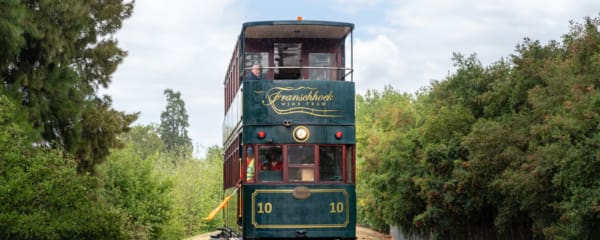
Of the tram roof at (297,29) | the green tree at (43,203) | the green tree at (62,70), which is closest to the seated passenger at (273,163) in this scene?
the tram roof at (297,29)

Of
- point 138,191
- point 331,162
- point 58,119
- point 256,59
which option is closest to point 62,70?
point 58,119

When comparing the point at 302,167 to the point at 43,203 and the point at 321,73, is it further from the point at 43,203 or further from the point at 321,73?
the point at 43,203

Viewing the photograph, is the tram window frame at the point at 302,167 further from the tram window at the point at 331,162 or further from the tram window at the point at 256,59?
the tram window at the point at 256,59

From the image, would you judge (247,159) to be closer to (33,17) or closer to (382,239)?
(33,17)

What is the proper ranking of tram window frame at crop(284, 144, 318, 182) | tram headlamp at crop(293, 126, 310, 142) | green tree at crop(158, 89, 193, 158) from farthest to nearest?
green tree at crop(158, 89, 193, 158), tram headlamp at crop(293, 126, 310, 142), tram window frame at crop(284, 144, 318, 182)

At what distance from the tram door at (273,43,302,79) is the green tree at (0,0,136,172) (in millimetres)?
5373

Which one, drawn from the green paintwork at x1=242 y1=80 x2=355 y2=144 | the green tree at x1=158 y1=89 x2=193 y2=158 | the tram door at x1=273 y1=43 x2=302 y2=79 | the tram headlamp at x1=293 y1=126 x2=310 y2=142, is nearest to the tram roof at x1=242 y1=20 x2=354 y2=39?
the tram door at x1=273 y1=43 x2=302 y2=79

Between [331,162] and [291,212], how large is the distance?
4.47 feet

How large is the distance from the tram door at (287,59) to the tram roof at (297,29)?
251 millimetres

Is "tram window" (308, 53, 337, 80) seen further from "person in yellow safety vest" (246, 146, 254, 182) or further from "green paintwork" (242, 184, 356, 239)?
"green paintwork" (242, 184, 356, 239)

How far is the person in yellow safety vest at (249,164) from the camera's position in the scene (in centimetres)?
1984

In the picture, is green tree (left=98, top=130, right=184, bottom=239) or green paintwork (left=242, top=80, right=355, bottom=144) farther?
green tree (left=98, top=130, right=184, bottom=239)

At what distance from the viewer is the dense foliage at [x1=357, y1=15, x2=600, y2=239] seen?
856 inches

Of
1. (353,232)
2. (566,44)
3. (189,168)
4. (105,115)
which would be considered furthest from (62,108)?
(189,168)
